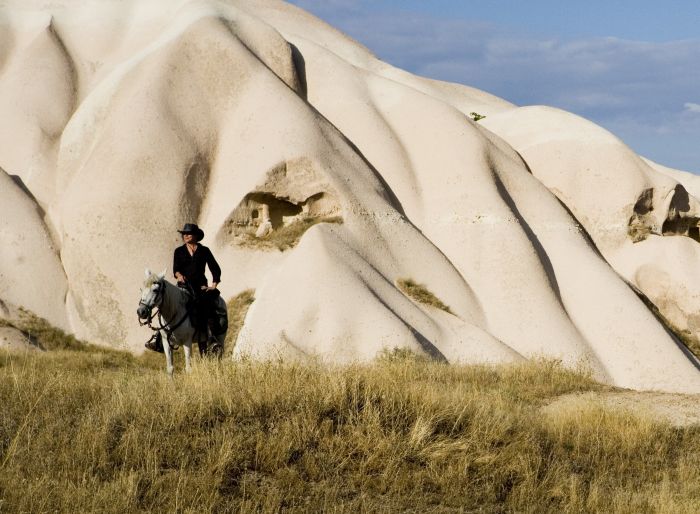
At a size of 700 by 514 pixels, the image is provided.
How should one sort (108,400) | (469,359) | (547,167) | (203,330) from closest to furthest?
(108,400), (203,330), (469,359), (547,167)

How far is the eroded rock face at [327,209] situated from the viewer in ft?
73.7

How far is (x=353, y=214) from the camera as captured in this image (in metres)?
24.5

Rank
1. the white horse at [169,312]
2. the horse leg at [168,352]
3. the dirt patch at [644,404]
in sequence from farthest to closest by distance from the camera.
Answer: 1. the horse leg at [168,352]
2. the white horse at [169,312]
3. the dirt patch at [644,404]

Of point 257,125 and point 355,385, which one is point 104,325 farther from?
point 355,385

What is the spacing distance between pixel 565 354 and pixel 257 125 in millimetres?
11897

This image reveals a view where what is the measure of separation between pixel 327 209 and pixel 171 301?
14239 millimetres

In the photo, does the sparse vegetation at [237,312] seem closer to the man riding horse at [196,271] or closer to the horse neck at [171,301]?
the man riding horse at [196,271]

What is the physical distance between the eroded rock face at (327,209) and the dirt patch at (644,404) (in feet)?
25.0

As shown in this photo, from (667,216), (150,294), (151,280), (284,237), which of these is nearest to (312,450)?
(150,294)

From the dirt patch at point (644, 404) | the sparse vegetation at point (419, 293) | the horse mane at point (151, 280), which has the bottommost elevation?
the dirt patch at point (644, 404)

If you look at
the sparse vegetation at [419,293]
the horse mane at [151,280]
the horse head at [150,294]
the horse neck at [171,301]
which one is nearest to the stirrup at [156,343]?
the horse neck at [171,301]

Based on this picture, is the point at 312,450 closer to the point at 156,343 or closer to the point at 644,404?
the point at 156,343

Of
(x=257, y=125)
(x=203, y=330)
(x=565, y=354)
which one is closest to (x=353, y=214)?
(x=257, y=125)

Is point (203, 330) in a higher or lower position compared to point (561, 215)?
lower
